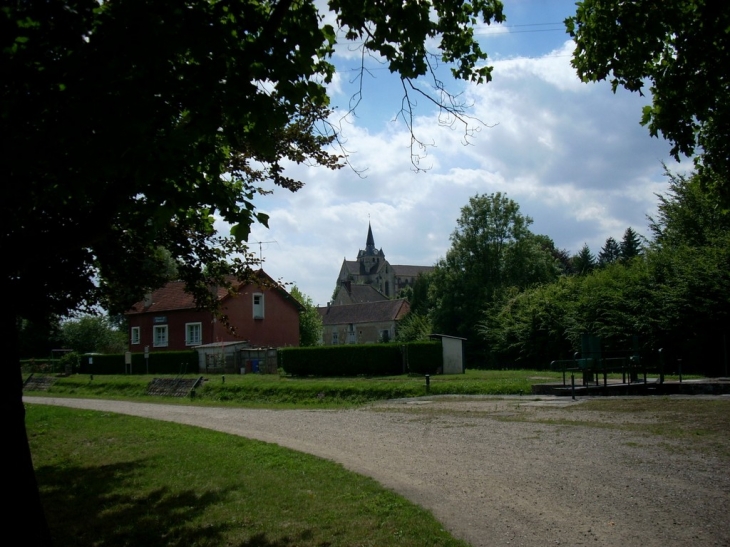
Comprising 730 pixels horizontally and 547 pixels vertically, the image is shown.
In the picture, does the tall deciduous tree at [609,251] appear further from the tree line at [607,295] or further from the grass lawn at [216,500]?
the grass lawn at [216,500]

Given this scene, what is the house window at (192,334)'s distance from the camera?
4797 centimetres

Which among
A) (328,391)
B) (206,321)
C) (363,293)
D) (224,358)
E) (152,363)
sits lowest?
(328,391)

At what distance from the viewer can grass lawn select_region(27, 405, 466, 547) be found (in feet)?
20.1

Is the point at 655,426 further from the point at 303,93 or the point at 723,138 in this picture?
the point at 303,93

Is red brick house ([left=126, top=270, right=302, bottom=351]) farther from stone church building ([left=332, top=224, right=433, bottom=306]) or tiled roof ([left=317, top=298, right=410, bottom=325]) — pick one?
stone church building ([left=332, top=224, right=433, bottom=306])

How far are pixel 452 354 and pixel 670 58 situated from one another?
2370cm

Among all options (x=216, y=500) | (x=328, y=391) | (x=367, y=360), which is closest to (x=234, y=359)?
(x=367, y=360)

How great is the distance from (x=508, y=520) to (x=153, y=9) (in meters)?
5.58

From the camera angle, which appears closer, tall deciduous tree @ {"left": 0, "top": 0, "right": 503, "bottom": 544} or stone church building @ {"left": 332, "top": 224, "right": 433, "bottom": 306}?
tall deciduous tree @ {"left": 0, "top": 0, "right": 503, "bottom": 544}

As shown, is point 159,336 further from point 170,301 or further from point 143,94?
point 143,94

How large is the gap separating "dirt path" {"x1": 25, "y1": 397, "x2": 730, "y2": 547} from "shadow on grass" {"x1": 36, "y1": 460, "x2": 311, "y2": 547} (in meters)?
2.20

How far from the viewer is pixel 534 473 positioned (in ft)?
27.7

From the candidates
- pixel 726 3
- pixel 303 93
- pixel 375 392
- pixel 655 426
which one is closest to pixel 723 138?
pixel 726 3

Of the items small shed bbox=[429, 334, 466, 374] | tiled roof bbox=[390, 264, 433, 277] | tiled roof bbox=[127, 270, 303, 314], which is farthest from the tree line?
tiled roof bbox=[390, 264, 433, 277]
